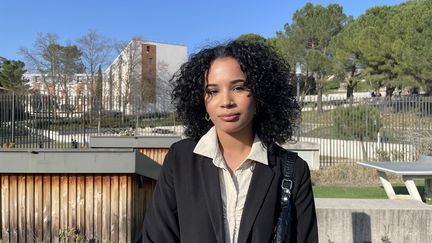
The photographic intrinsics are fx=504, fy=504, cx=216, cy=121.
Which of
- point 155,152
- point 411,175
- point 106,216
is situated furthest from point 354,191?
point 106,216

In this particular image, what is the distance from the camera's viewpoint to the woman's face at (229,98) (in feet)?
6.57

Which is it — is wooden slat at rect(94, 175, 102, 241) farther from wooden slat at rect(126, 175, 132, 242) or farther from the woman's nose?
the woman's nose

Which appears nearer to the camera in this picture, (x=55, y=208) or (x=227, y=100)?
(x=227, y=100)

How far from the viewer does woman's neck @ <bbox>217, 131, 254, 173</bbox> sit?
2076mm

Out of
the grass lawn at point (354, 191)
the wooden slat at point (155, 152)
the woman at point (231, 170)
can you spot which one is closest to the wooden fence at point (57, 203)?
the woman at point (231, 170)

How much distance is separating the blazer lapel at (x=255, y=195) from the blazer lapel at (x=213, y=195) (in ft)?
0.28

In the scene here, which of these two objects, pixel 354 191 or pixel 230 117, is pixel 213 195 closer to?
pixel 230 117

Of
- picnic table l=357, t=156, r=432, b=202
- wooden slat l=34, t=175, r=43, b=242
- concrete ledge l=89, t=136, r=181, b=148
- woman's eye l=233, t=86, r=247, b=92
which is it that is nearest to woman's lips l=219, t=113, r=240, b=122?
woman's eye l=233, t=86, r=247, b=92

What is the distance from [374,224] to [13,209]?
4182 mm

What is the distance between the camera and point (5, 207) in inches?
228

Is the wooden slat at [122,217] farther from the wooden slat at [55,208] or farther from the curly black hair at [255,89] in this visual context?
the curly black hair at [255,89]

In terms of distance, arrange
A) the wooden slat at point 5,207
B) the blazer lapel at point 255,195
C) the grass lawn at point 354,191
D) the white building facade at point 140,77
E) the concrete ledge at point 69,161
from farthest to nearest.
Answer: the white building facade at point 140,77 → the grass lawn at point 354,191 → the wooden slat at point 5,207 → the concrete ledge at point 69,161 → the blazer lapel at point 255,195

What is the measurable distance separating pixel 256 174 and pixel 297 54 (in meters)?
58.2

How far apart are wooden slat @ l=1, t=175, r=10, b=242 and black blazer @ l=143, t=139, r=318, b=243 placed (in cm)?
421
